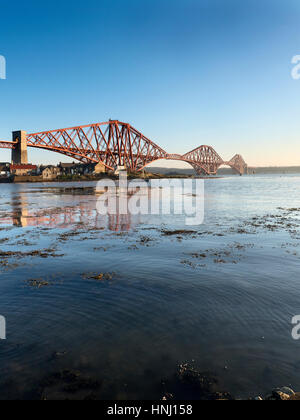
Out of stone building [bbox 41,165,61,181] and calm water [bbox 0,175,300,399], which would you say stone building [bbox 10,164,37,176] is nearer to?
stone building [bbox 41,165,61,181]

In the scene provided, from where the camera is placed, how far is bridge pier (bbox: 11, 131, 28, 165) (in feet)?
348

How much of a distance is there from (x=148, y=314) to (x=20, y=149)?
117438 mm

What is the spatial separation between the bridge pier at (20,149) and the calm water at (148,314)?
357 ft

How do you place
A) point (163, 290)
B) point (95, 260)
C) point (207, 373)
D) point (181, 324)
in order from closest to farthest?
point (207, 373), point (181, 324), point (163, 290), point (95, 260)

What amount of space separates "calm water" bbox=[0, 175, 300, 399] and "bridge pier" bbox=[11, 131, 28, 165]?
108953 millimetres

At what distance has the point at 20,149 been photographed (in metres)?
106

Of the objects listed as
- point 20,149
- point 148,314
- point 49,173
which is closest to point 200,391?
point 148,314

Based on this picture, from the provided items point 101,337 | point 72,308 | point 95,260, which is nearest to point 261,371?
point 101,337

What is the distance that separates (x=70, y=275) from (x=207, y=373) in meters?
4.93

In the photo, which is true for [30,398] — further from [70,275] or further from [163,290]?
[70,275]

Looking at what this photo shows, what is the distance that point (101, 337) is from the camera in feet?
14.3

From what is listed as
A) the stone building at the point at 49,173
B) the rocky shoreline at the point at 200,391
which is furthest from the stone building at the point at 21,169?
the rocky shoreline at the point at 200,391

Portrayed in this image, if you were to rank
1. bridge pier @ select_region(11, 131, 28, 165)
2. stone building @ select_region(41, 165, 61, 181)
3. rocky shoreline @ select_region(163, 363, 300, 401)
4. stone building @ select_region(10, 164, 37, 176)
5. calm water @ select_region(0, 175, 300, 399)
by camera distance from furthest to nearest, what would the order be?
bridge pier @ select_region(11, 131, 28, 165), stone building @ select_region(41, 165, 61, 181), stone building @ select_region(10, 164, 37, 176), calm water @ select_region(0, 175, 300, 399), rocky shoreline @ select_region(163, 363, 300, 401)

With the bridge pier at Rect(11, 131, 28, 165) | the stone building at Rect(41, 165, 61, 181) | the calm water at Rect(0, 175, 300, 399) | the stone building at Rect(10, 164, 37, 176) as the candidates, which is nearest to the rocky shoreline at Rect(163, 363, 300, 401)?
the calm water at Rect(0, 175, 300, 399)
